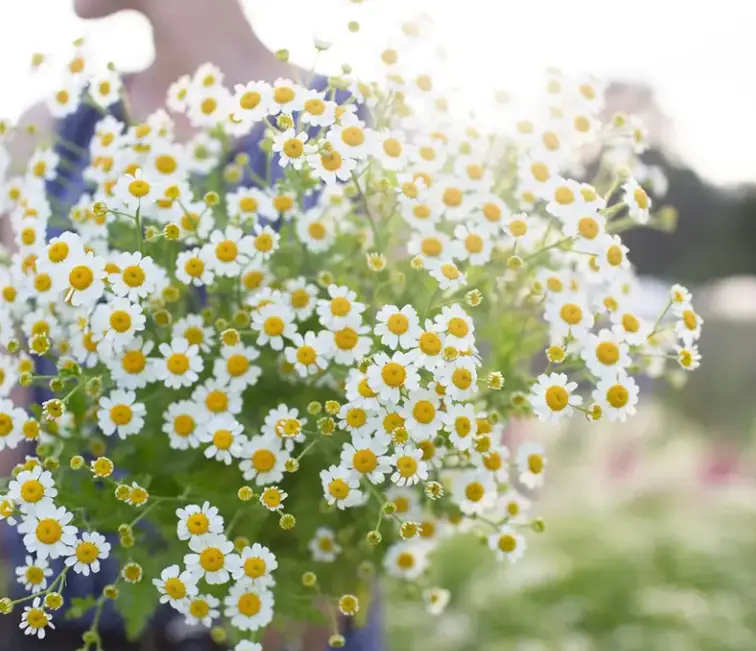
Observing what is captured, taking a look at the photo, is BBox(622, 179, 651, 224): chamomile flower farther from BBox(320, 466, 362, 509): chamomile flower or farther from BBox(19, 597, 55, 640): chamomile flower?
BBox(19, 597, 55, 640): chamomile flower

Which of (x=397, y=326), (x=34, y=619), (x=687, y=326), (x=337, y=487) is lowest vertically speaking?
(x=34, y=619)

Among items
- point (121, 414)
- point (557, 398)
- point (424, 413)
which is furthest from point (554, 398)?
point (121, 414)

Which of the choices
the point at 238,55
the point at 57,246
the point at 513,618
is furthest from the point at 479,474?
the point at 513,618

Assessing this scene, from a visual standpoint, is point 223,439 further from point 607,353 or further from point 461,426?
point 607,353

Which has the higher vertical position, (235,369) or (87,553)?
(235,369)

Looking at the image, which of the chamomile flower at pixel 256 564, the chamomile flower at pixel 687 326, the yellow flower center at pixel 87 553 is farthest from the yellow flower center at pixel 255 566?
the chamomile flower at pixel 687 326

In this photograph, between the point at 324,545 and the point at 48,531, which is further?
the point at 324,545

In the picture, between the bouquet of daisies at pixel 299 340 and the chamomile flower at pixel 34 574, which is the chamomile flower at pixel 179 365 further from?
the chamomile flower at pixel 34 574

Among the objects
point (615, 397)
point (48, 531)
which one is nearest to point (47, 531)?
point (48, 531)
